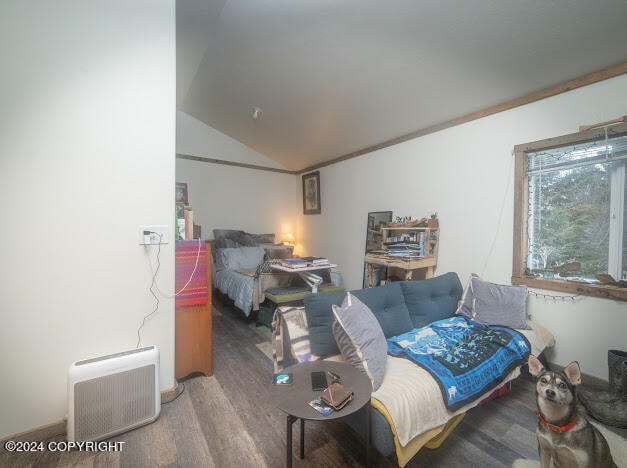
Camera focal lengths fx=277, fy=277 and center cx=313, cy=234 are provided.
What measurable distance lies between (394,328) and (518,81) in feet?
7.38

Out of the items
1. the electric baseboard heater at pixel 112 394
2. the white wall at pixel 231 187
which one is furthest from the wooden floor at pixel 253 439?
the white wall at pixel 231 187

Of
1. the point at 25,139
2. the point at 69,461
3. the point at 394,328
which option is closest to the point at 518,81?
the point at 394,328

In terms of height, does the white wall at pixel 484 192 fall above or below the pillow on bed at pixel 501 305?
above

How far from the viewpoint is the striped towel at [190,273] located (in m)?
2.03

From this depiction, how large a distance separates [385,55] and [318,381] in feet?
8.25

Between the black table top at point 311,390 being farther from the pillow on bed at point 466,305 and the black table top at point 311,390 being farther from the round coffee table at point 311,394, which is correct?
the pillow on bed at point 466,305

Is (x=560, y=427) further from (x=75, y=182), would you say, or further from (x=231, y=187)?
(x=231, y=187)

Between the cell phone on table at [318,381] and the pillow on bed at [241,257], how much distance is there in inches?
110

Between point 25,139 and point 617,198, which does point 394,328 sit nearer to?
point 617,198

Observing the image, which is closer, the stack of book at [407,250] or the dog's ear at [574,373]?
the dog's ear at [574,373]

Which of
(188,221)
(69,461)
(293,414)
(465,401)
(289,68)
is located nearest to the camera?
(293,414)

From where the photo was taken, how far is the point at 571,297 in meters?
2.22

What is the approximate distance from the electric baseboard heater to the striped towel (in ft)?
1.42

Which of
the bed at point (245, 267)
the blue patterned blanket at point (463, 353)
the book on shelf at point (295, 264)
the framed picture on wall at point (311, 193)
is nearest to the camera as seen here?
the blue patterned blanket at point (463, 353)
